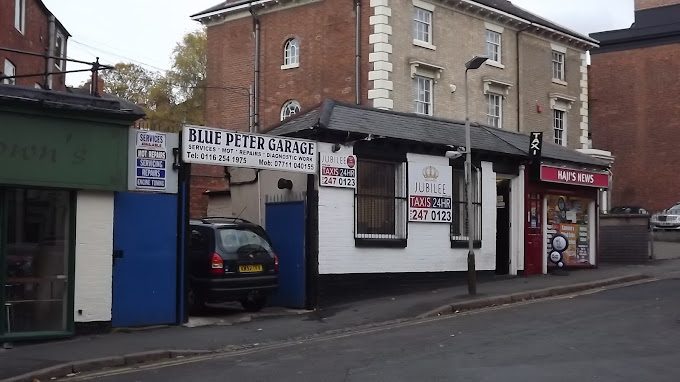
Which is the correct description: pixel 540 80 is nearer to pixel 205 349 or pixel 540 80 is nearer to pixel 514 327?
pixel 514 327

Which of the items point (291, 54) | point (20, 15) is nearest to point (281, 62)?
point (291, 54)

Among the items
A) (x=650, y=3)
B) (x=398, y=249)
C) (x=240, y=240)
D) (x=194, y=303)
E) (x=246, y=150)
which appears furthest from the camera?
(x=650, y=3)

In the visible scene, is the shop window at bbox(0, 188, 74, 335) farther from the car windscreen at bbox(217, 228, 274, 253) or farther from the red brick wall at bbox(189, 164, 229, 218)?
the red brick wall at bbox(189, 164, 229, 218)

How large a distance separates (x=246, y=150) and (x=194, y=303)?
309 cm

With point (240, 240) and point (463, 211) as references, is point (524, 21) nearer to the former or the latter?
point (463, 211)

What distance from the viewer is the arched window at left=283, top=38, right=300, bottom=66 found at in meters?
30.6

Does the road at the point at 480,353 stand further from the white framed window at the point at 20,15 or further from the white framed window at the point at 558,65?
the white framed window at the point at 558,65

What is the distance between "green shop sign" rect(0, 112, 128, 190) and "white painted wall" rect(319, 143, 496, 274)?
15.3 ft

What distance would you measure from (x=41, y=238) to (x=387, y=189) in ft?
25.8

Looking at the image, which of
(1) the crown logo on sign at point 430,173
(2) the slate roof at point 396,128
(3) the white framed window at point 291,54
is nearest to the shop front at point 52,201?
(2) the slate roof at point 396,128

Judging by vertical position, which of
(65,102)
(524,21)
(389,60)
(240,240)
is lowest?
(240,240)

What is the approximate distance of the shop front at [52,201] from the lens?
12.2 m

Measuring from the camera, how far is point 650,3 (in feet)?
168

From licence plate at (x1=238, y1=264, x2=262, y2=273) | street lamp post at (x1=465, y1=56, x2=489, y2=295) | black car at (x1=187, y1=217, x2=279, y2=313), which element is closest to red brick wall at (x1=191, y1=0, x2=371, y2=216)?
street lamp post at (x1=465, y1=56, x2=489, y2=295)
